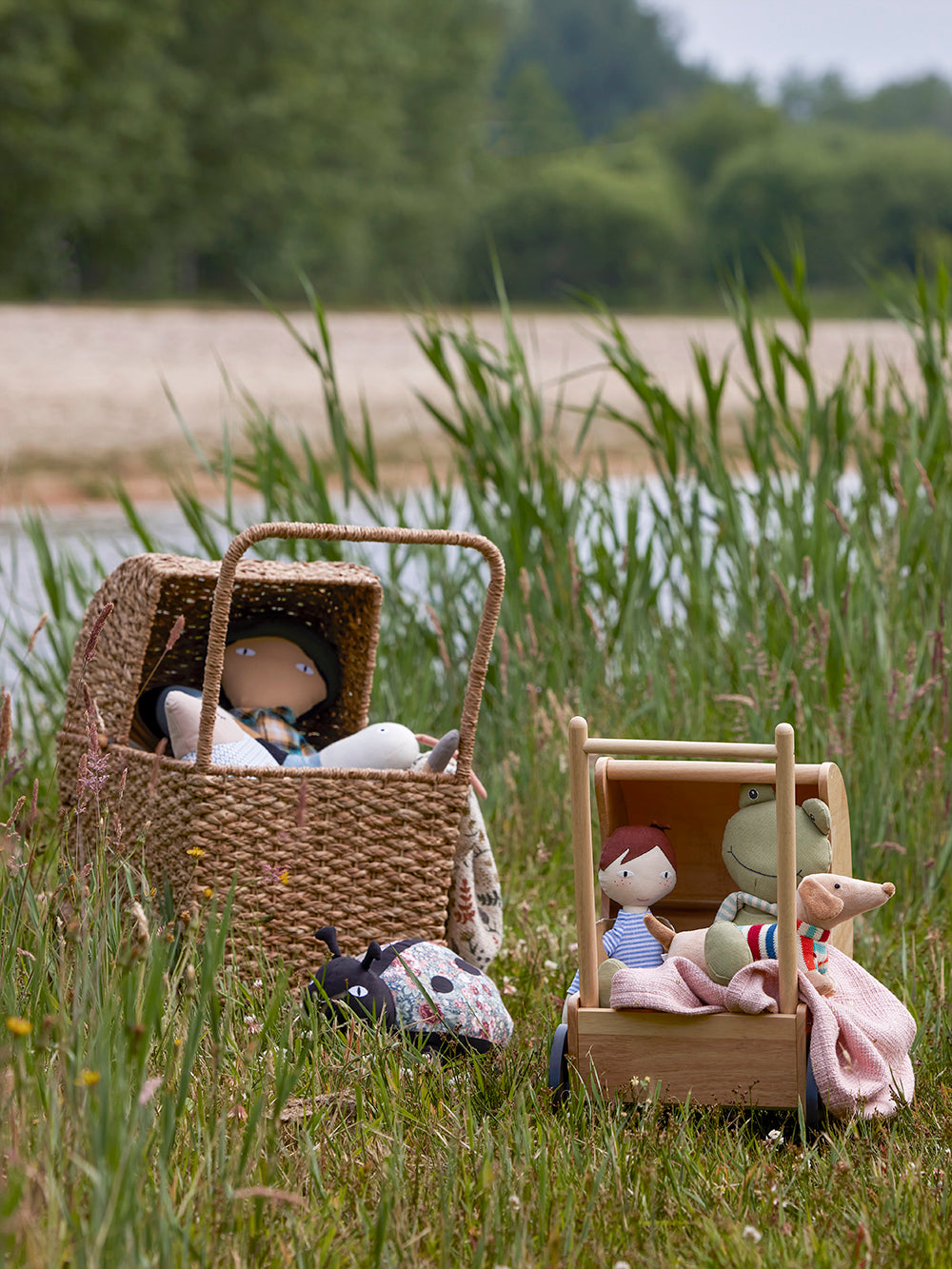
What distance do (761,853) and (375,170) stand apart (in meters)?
28.7

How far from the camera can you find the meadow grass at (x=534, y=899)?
125 centimetres

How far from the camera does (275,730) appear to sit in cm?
246

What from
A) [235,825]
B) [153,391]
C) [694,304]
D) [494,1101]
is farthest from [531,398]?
[694,304]

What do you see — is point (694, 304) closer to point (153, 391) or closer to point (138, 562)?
point (153, 391)

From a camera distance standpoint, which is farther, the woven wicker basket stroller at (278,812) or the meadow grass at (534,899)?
the woven wicker basket stroller at (278,812)

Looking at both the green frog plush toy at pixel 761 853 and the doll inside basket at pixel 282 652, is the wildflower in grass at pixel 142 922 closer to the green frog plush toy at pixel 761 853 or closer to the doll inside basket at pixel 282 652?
the green frog plush toy at pixel 761 853

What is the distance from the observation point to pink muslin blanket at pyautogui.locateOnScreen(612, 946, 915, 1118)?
5.36 ft

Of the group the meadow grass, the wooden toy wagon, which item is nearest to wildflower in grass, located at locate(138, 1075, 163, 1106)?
the meadow grass

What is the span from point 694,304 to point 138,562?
4076 centimetres

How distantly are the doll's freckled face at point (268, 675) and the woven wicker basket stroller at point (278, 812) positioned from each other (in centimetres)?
21

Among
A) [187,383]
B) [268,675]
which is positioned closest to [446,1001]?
[268,675]

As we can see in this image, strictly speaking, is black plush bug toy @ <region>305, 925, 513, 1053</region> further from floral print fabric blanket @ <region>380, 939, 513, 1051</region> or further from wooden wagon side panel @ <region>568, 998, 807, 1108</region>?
wooden wagon side panel @ <region>568, 998, 807, 1108</region>

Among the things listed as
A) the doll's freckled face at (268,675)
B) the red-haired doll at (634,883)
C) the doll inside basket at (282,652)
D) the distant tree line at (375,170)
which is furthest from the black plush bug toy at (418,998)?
the distant tree line at (375,170)

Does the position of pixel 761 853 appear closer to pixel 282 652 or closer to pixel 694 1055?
pixel 694 1055
